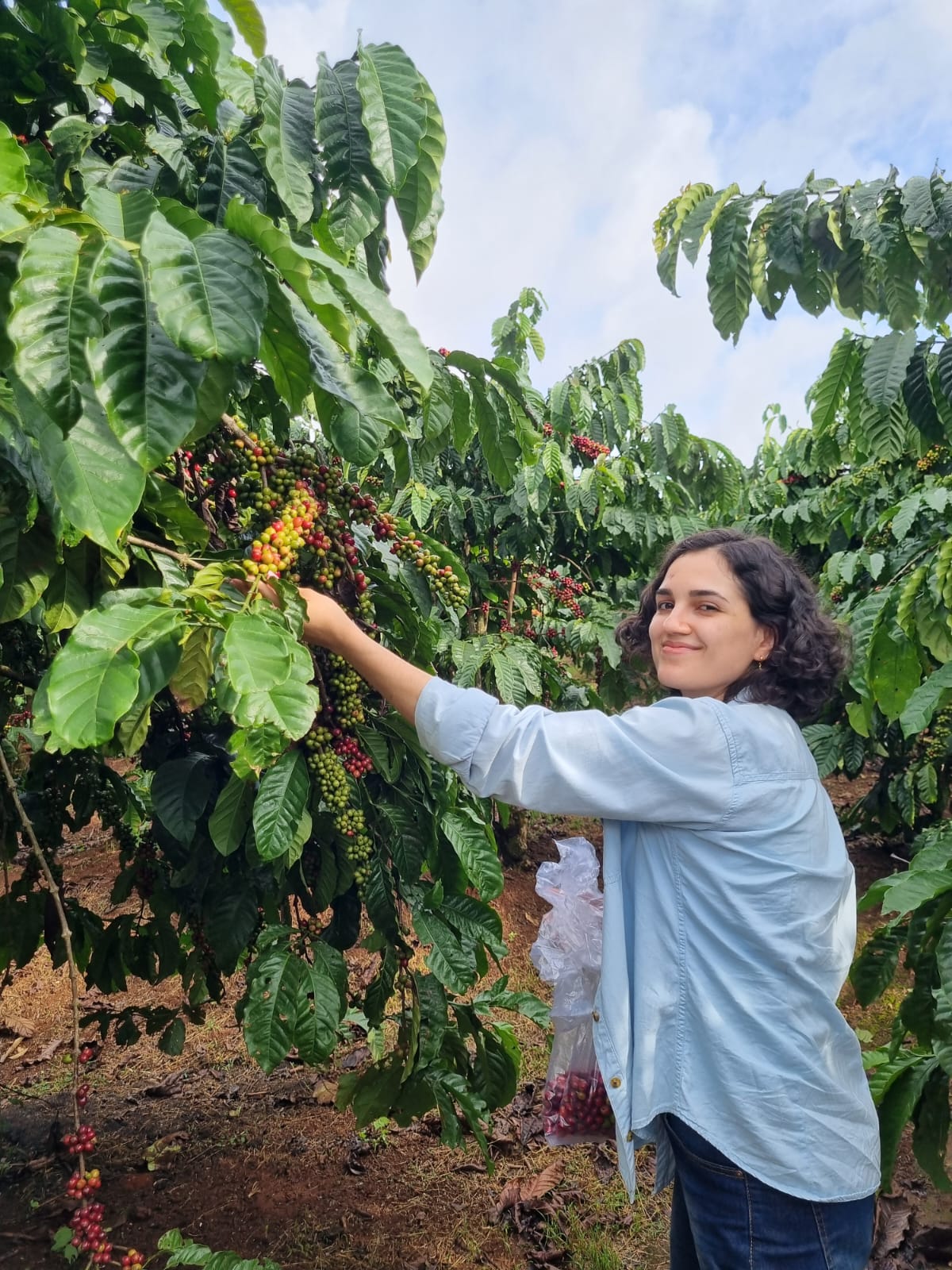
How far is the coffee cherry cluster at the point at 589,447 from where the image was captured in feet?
16.8

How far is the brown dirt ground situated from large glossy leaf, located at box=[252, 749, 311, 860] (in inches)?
69.3

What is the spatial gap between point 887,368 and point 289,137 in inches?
61.8

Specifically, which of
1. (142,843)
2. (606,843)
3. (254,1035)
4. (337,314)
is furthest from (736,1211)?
(142,843)

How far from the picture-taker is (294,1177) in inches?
109

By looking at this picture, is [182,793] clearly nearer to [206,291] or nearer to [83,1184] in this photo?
[83,1184]

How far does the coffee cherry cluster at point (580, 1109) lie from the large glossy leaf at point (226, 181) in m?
1.54

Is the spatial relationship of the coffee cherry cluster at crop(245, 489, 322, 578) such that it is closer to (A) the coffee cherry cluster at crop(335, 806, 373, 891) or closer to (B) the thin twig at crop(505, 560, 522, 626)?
(A) the coffee cherry cluster at crop(335, 806, 373, 891)

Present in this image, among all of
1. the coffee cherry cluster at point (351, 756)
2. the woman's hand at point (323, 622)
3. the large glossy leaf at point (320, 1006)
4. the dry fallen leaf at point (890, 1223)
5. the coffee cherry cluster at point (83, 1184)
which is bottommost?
the dry fallen leaf at point (890, 1223)

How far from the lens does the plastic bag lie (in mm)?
1615

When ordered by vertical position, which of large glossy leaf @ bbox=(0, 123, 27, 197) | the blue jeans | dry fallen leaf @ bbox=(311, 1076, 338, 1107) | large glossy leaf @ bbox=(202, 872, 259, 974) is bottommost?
dry fallen leaf @ bbox=(311, 1076, 338, 1107)

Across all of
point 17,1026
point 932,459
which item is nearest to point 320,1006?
point 17,1026

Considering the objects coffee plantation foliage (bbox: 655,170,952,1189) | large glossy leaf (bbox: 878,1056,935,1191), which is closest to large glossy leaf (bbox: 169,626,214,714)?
coffee plantation foliage (bbox: 655,170,952,1189)

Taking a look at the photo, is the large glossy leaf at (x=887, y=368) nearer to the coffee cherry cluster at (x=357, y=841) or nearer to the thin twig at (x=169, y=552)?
the coffee cherry cluster at (x=357, y=841)

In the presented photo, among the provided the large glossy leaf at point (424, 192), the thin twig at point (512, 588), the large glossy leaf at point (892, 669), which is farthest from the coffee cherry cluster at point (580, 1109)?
the thin twig at point (512, 588)
